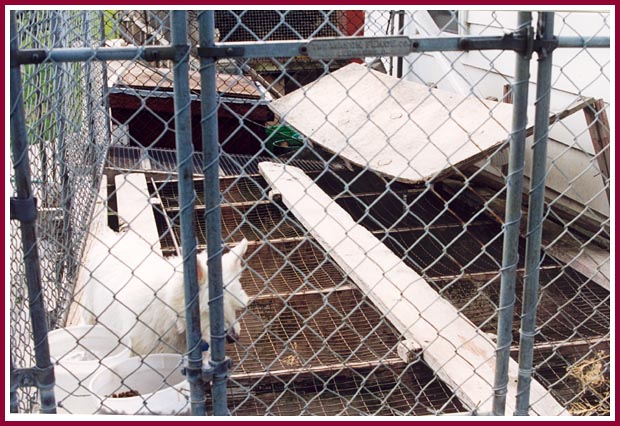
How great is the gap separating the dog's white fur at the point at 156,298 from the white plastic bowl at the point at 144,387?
11 centimetres

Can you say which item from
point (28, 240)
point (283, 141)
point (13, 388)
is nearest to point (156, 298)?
point (13, 388)

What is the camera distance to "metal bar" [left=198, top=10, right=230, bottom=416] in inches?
93.2

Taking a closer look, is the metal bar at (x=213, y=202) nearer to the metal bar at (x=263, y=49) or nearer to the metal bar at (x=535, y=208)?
the metal bar at (x=263, y=49)

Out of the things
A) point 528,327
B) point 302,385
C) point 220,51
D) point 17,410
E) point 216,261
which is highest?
point 220,51

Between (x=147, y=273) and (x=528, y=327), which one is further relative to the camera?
(x=147, y=273)

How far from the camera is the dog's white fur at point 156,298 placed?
136 inches

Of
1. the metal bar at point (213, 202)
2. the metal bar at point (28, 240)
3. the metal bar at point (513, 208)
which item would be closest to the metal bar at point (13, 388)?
the metal bar at point (28, 240)

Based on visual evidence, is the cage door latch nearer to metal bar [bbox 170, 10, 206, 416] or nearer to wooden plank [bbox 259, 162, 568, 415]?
metal bar [bbox 170, 10, 206, 416]

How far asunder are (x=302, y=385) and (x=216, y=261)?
4.88 ft

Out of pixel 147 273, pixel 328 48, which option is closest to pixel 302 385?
pixel 147 273

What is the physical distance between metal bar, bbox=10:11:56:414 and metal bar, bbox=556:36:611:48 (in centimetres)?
174

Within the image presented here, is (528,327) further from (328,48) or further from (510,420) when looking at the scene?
(328,48)

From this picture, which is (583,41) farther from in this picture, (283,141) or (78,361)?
(283,141)

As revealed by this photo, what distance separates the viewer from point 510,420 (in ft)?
8.93
